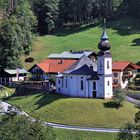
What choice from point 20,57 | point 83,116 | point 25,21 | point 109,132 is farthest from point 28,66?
point 109,132

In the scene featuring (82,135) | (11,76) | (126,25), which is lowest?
(82,135)

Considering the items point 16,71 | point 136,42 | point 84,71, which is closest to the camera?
point 84,71

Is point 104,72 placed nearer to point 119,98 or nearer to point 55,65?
point 119,98

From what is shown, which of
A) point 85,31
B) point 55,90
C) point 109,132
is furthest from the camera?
point 85,31

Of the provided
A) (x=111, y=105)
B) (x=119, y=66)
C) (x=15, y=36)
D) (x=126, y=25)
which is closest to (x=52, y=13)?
(x=126, y=25)

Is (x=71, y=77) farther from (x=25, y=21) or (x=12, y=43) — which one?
(x=25, y=21)

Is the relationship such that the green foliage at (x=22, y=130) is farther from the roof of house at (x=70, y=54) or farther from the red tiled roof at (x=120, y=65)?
the roof of house at (x=70, y=54)
